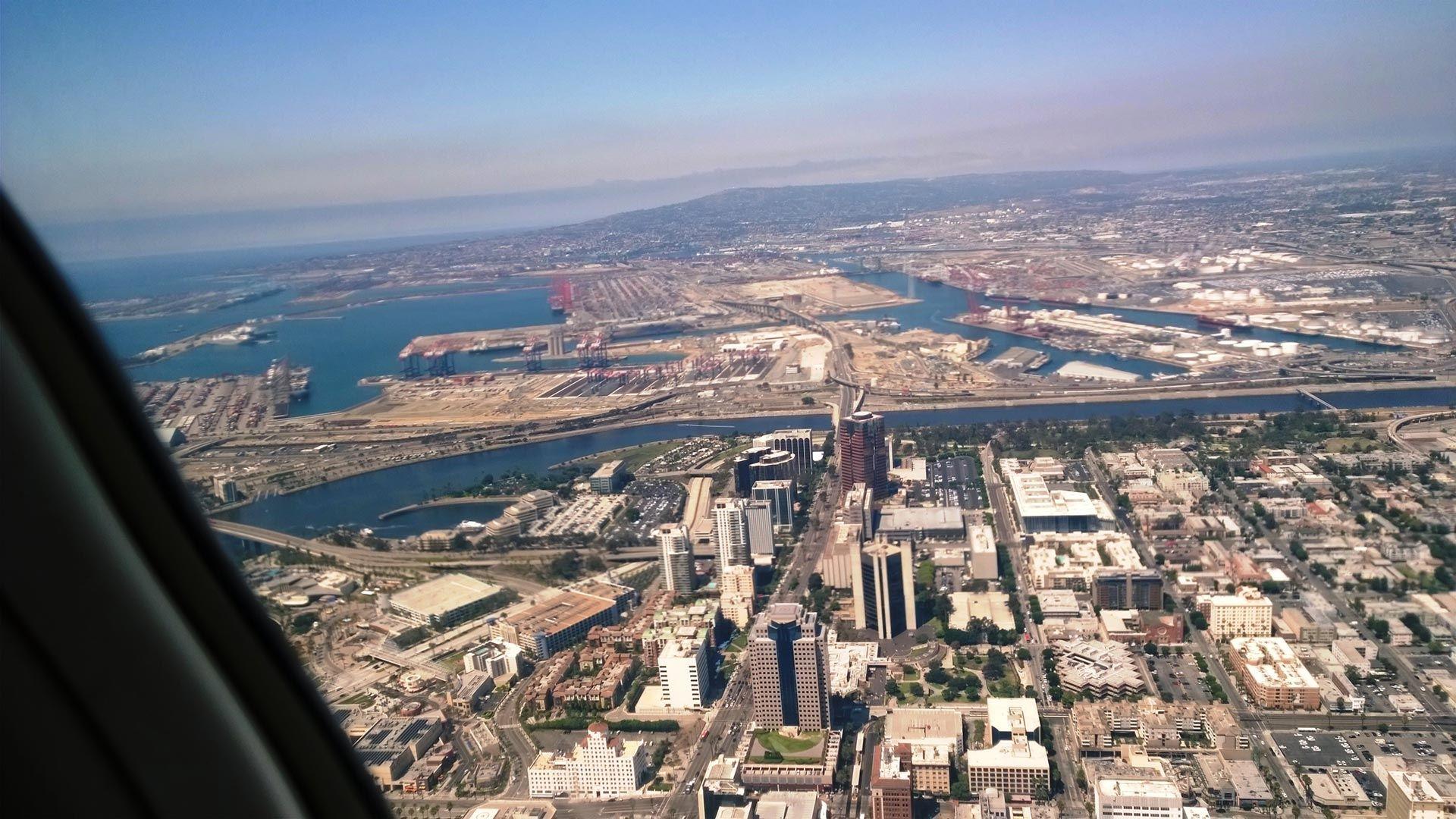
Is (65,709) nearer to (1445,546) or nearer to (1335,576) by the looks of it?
(1335,576)

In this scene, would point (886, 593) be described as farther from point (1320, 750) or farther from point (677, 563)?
point (1320, 750)

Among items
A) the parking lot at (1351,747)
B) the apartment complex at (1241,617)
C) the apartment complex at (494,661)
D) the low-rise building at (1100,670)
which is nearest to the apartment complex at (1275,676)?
the apartment complex at (1241,617)

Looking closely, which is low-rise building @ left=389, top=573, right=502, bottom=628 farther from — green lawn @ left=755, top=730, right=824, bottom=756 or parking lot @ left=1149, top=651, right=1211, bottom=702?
parking lot @ left=1149, top=651, right=1211, bottom=702

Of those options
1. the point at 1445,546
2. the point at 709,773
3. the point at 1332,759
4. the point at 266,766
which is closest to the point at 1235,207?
the point at 1445,546

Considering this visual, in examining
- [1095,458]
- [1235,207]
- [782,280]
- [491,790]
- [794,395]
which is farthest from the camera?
[782,280]

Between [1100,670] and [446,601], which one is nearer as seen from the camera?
[1100,670]

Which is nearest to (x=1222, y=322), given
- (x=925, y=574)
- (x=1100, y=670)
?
(x=925, y=574)

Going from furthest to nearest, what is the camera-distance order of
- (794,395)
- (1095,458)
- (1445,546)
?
(794,395)
(1095,458)
(1445,546)
